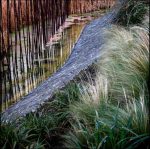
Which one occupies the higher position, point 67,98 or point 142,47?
point 142,47

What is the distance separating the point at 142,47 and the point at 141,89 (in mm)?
862

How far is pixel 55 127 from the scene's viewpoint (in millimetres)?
3377

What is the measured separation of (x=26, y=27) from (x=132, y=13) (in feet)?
→ 9.45

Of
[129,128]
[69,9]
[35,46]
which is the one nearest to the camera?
[129,128]

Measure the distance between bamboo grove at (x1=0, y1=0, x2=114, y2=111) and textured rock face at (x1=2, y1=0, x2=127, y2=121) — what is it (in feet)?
0.70

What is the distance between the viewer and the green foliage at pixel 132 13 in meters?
5.68

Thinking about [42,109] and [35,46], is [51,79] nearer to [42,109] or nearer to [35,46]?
[35,46]

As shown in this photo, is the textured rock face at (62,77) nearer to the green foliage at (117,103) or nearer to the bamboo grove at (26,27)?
the bamboo grove at (26,27)

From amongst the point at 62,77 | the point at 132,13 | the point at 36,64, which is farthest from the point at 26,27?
the point at 62,77

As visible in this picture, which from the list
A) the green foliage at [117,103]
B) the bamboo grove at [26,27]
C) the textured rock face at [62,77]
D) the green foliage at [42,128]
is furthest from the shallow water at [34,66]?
the green foliage at [117,103]

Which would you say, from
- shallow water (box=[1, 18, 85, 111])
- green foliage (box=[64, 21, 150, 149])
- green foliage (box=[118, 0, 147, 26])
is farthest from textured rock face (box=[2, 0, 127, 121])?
green foliage (box=[64, 21, 150, 149])

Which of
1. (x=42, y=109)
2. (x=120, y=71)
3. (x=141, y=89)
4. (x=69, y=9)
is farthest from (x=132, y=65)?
(x=69, y=9)

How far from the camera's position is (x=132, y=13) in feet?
19.1

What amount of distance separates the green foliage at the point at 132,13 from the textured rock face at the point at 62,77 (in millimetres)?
323
